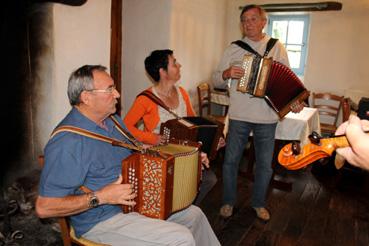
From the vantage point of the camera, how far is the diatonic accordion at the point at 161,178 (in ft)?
4.45

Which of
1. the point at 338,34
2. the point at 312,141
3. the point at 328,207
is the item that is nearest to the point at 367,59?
the point at 338,34

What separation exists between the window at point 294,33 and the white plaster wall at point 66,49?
293 centimetres

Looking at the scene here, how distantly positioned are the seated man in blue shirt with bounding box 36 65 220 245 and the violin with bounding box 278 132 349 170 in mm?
547

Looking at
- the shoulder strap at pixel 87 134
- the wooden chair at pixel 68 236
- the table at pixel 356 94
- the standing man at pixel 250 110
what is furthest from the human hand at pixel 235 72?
the table at pixel 356 94

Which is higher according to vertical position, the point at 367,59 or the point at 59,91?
the point at 367,59

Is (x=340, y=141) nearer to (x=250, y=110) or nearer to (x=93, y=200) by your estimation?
(x=93, y=200)

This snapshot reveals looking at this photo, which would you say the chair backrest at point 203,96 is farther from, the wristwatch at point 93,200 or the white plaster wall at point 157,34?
the wristwatch at point 93,200

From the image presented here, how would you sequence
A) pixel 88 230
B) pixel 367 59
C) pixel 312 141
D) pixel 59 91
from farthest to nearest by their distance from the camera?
pixel 367 59, pixel 59 91, pixel 88 230, pixel 312 141

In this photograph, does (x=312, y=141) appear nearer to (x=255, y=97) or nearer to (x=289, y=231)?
(x=255, y=97)

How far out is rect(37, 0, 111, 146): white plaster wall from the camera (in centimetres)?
194

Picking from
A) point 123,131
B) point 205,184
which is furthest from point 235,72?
point 123,131

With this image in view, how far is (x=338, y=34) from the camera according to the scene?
4.09m

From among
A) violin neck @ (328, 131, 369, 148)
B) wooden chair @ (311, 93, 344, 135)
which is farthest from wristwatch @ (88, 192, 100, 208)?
wooden chair @ (311, 93, 344, 135)

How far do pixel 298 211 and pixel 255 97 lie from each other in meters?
1.04
